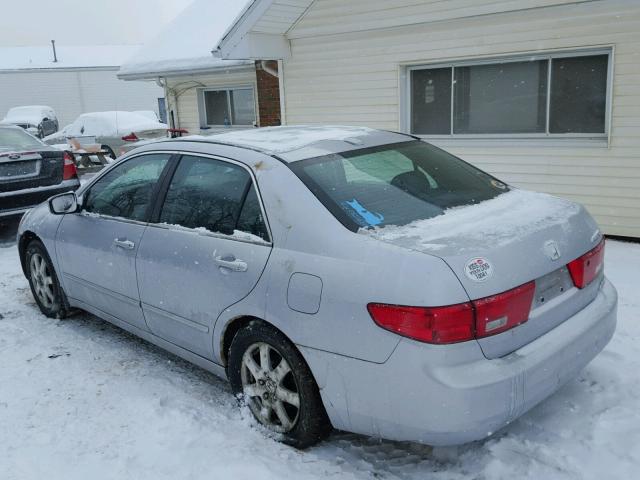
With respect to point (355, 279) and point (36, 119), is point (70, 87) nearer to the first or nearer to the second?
point (36, 119)

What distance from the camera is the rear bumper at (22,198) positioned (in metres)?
7.93

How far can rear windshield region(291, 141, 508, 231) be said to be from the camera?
9.89 feet

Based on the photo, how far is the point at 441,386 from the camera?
2.46m

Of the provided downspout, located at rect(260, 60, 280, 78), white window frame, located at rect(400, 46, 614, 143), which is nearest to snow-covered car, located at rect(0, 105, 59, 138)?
downspout, located at rect(260, 60, 280, 78)

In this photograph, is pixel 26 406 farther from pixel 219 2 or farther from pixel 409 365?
pixel 219 2

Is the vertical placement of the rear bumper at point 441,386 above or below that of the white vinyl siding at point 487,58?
below

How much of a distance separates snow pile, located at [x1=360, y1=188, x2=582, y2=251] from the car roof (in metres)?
0.76

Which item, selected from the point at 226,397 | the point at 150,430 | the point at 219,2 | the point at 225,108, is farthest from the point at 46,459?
the point at 219,2

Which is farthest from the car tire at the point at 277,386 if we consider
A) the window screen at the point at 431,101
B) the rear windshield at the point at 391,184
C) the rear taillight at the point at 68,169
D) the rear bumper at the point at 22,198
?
the rear taillight at the point at 68,169

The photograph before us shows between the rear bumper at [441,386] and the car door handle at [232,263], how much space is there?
0.57 m

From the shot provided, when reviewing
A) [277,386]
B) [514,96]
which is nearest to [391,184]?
[277,386]

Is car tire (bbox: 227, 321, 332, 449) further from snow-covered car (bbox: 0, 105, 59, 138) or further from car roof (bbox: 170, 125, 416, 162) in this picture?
snow-covered car (bbox: 0, 105, 59, 138)

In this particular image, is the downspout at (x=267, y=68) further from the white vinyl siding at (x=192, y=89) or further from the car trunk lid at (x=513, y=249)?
the car trunk lid at (x=513, y=249)

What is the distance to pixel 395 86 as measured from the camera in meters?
8.70
